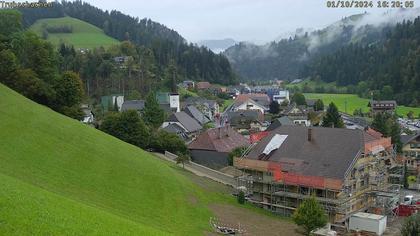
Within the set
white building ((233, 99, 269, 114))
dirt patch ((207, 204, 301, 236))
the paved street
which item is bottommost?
dirt patch ((207, 204, 301, 236))

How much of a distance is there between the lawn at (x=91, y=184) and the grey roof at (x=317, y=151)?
5.80 metres

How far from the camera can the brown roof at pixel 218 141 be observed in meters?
68.8

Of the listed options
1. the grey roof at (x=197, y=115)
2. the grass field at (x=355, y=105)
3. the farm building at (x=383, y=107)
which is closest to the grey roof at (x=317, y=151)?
the grey roof at (x=197, y=115)

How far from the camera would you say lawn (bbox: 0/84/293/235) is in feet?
79.4

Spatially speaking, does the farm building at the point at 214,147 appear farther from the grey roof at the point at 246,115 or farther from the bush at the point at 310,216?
the grey roof at the point at 246,115

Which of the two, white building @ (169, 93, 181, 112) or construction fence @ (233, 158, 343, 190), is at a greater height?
white building @ (169, 93, 181, 112)

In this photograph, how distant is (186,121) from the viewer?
315ft

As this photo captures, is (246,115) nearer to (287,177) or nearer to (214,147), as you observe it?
(214,147)

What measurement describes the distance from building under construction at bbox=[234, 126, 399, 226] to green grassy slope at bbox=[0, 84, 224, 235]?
606 cm

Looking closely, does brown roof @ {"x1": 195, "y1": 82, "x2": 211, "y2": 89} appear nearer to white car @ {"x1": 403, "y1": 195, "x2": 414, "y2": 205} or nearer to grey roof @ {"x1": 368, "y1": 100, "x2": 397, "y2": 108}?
grey roof @ {"x1": 368, "y1": 100, "x2": 397, "y2": 108}

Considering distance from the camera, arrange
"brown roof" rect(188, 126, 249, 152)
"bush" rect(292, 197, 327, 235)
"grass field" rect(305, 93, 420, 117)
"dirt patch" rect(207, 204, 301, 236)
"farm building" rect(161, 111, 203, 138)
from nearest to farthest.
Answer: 1. "bush" rect(292, 197, 327, 235)
2. "dirt patch" rect(207, 204, 301, 236)
3. "brown roof" rect(188, 126, 249, 152)
4. "farm building" rect(161, 111, 203, 138)
5. "grass field" rect(305, 93, 420, 117)

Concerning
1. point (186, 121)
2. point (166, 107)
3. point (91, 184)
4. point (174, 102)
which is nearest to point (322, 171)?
point (91, 184)

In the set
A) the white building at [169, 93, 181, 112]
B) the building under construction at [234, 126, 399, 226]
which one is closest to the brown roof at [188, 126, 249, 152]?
the building under construction at [234, 126, 399, 226]

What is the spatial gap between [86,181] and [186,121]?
5939 cm
